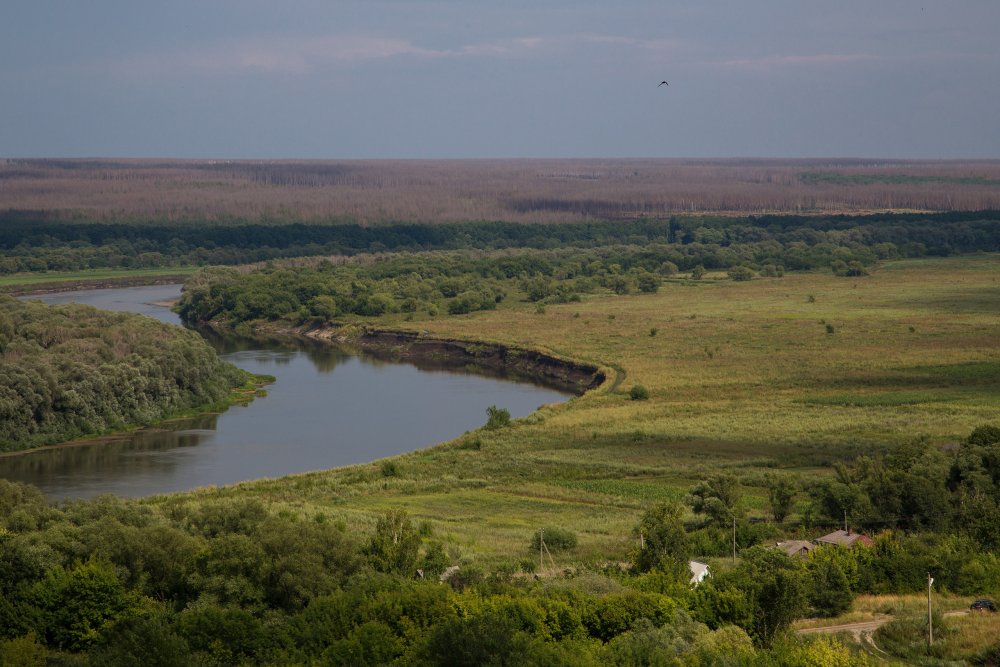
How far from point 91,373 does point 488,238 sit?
10444cm

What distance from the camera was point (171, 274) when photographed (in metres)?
129

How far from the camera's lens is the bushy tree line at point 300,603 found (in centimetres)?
2212

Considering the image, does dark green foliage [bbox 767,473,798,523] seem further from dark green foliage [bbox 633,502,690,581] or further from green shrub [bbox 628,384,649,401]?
green shrub [bbox 628,384,649,401]

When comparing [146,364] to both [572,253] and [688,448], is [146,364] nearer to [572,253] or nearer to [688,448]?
[688,448]

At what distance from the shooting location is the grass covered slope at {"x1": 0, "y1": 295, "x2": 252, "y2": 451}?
52.0 meters

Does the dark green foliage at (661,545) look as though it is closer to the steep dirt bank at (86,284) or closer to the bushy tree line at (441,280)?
the bushy tree line at (441,280)

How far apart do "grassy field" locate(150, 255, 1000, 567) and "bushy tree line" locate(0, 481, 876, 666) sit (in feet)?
12.6

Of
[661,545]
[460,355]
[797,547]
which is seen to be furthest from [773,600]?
[460,355]

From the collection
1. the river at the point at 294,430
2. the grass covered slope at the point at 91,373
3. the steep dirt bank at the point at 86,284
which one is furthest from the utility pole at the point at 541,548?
the steep dirt bank at the point at 86,284

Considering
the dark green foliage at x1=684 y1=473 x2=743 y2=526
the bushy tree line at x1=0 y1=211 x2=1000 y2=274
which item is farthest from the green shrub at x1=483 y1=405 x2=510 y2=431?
the bushy tree line at x1=0 y1=211 x2=1000 y2=274

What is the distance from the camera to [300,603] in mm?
26156

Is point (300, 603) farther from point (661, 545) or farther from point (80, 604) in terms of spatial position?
point (661, 545)

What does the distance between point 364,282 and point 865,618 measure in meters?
80.7

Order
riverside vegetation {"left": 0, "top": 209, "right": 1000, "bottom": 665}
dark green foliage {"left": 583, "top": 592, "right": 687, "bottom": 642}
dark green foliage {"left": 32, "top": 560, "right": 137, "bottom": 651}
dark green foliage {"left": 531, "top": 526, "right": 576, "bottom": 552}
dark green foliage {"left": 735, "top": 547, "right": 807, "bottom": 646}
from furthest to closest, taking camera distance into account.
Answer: dark green foliage {"left": 531, "top": 526, "right": 576, "bottom": 552}, dark green foliage {"left": 32, "top": 560, "right": 137, "bottom": 651}, dark green foliage {"left": 735, "top": 547, "right": 807, "bottom": 646}, dark green foliage {"left": 583, "top": 592, "right": 687, "bottom": 642}, riverside vegetation {"left": 0, "top": 209, "right": 1000, "bottom": 665}
